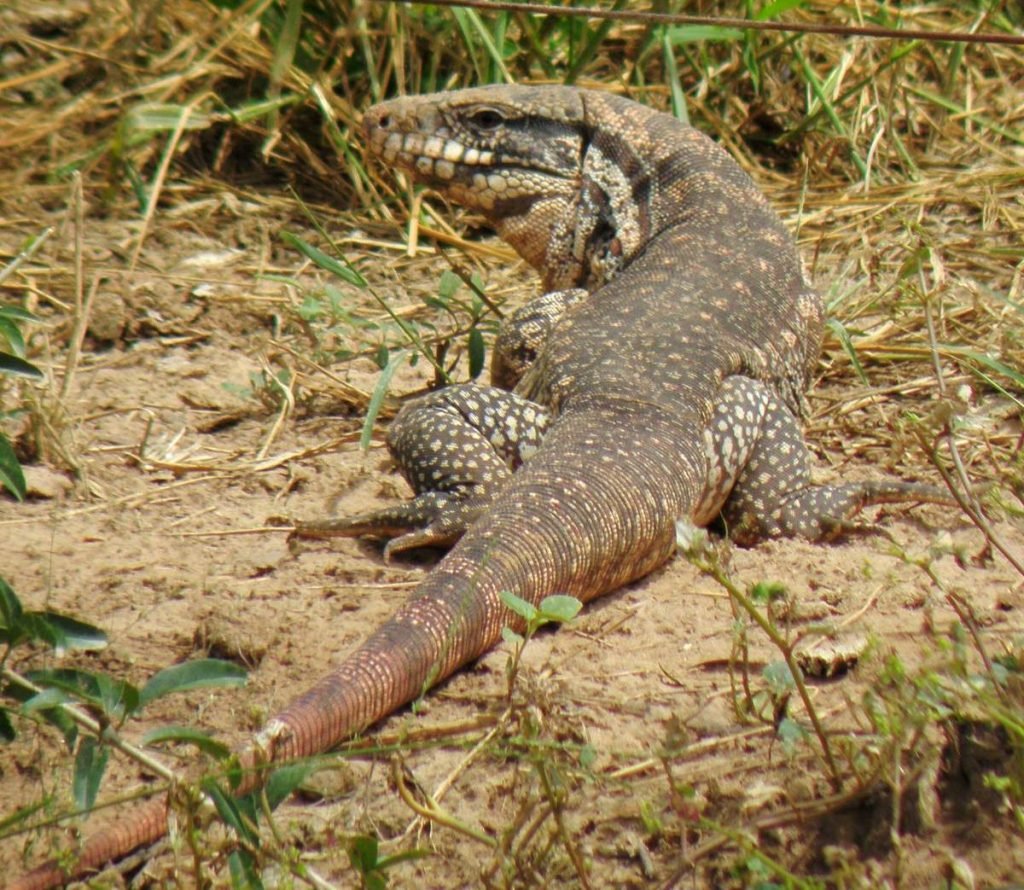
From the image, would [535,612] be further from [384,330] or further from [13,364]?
[384,330]

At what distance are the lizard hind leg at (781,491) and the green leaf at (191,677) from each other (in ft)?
7.37

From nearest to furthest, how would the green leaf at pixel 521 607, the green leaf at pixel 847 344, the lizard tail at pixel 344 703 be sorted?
the lizard tail at pixel 344 703, the green leaf at pixel 521 607, the green leaf at pixel 847 344

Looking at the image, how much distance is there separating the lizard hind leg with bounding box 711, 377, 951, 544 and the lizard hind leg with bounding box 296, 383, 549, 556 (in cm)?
64

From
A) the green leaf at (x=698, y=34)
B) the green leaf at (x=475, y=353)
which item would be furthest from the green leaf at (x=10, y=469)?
the green leaf at (x=698, y=34)

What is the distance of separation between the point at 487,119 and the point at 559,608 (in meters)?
3.12

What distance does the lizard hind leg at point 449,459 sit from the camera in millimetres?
4480

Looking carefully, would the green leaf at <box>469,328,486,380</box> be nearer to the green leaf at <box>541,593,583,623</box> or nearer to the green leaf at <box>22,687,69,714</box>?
the green leaf at <box>541,593,583,623</box>

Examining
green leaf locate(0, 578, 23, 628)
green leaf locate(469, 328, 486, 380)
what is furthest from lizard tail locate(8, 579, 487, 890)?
green leaf locate(469, 328, 486, 380)

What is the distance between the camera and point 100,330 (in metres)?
6.20

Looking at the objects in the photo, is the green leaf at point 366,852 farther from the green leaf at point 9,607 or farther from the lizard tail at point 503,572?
the green leaf at point 9,607

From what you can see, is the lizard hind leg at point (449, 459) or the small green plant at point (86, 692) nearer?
the small green plant at point (86, 692)

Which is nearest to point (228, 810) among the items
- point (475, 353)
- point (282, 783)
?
point (282, 783)

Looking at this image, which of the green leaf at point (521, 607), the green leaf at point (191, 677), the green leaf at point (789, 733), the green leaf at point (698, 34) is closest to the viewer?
the green leaf at point (191, 677)

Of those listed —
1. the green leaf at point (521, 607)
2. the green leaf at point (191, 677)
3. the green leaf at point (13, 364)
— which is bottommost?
the green leaf at point (521, 607)
